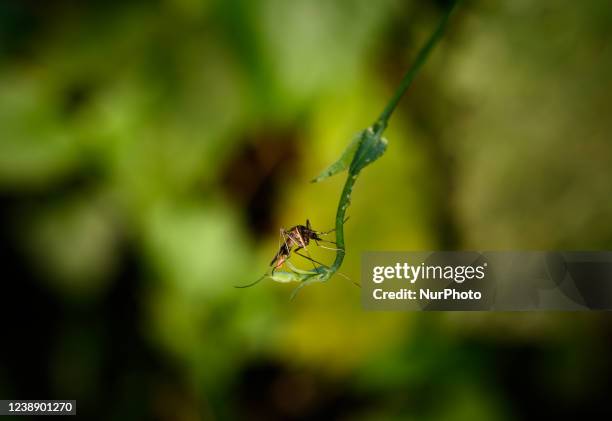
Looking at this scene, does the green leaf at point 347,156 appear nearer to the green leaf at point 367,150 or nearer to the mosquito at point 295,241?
the green leaf at point 367,150

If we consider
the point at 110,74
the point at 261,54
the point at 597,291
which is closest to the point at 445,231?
the point at 597,291

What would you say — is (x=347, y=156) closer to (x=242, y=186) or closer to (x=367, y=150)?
(x=367, y=150)

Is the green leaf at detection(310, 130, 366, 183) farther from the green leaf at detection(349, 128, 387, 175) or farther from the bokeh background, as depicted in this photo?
the bokeh background

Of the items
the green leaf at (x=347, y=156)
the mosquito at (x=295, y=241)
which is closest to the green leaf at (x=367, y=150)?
the green leaf at (x=347, y=156)

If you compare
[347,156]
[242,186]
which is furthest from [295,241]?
[347,156]

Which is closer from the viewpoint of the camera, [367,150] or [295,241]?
[367,150]

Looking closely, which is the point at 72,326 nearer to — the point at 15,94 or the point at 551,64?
the point at 15,94

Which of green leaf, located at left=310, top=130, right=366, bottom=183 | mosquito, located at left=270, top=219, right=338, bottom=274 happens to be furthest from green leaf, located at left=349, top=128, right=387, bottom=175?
mosquito, located at left=270, top=219, right=338, bottom=274

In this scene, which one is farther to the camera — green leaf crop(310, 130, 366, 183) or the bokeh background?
the bokeh background
